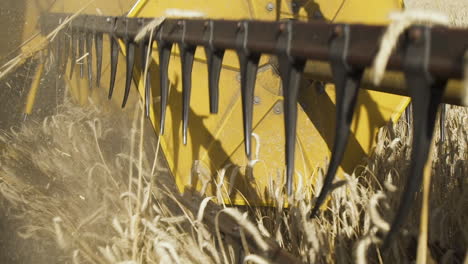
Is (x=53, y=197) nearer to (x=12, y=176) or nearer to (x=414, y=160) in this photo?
(x=12, y=176)

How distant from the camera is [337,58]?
104cm

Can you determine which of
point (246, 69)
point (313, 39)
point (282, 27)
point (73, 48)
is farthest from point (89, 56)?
point (313, 39)

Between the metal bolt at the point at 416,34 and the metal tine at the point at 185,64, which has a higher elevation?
the metal bolt at the point at 416,34

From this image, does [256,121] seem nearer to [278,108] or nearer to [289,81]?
[278,108]

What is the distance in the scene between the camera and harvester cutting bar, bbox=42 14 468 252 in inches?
33.0

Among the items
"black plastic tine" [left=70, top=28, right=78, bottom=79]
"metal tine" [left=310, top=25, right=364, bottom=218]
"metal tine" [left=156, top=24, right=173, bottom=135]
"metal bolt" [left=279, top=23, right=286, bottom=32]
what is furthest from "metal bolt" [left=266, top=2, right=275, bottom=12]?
"metal tine" [left=310, top=25, right=364, bottom=218]

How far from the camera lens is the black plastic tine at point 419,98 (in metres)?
0.85

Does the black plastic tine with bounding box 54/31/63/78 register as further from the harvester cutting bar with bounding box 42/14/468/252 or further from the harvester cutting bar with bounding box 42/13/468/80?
the harvester cutting bar with bounding box 42/14/468/252

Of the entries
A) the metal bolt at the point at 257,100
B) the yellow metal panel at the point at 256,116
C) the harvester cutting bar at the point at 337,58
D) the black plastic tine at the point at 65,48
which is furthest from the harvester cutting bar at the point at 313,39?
the black plastic tine at the point at 65,48

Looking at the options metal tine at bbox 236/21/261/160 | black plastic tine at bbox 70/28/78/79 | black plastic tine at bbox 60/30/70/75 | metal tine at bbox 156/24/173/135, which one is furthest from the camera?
black plastic tine at bbox 60/30/70/75

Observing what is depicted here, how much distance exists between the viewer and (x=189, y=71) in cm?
178

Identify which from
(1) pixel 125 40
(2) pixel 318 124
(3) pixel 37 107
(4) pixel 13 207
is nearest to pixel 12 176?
(4) pixel 13 207

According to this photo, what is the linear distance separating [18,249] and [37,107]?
2.26 feet

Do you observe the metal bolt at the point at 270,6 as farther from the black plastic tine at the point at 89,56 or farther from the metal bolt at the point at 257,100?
the black plastic tine at the point at 89,56
